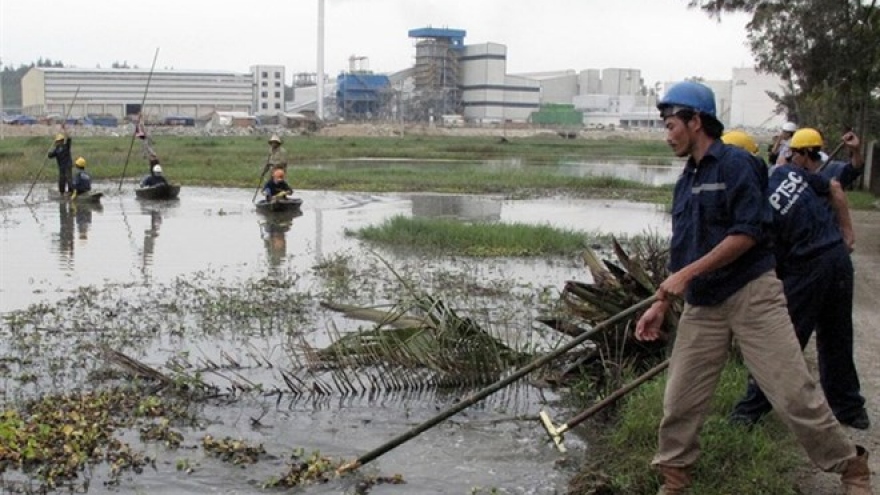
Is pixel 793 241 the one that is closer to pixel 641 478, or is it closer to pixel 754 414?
pixel 754 414

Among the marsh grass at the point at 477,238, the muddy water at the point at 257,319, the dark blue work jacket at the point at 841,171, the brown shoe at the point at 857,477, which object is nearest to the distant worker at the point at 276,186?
the muddy water at the point at 257,319

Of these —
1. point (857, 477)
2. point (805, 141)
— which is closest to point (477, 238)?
point (805, 141)

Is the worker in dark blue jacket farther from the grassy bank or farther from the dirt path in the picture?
the grassy bank

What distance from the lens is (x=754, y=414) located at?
565cm

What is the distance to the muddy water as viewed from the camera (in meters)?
6.11

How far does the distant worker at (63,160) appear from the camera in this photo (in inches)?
889

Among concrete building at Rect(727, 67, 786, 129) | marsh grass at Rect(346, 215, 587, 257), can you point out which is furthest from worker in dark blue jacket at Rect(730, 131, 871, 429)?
concrete building at Rect(727, 67, 786, 129)

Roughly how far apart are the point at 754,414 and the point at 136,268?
9.56m

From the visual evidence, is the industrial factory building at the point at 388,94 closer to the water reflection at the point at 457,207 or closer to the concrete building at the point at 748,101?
the concrete building at the point at 748,101

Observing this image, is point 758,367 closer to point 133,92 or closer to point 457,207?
point 457,207

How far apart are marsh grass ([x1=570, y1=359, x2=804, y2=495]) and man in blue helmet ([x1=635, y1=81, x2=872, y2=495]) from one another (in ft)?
1.59

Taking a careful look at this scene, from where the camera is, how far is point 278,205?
67.7ft

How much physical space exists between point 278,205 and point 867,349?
14.6 metres

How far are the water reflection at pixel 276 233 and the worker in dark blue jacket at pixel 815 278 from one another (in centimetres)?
883
